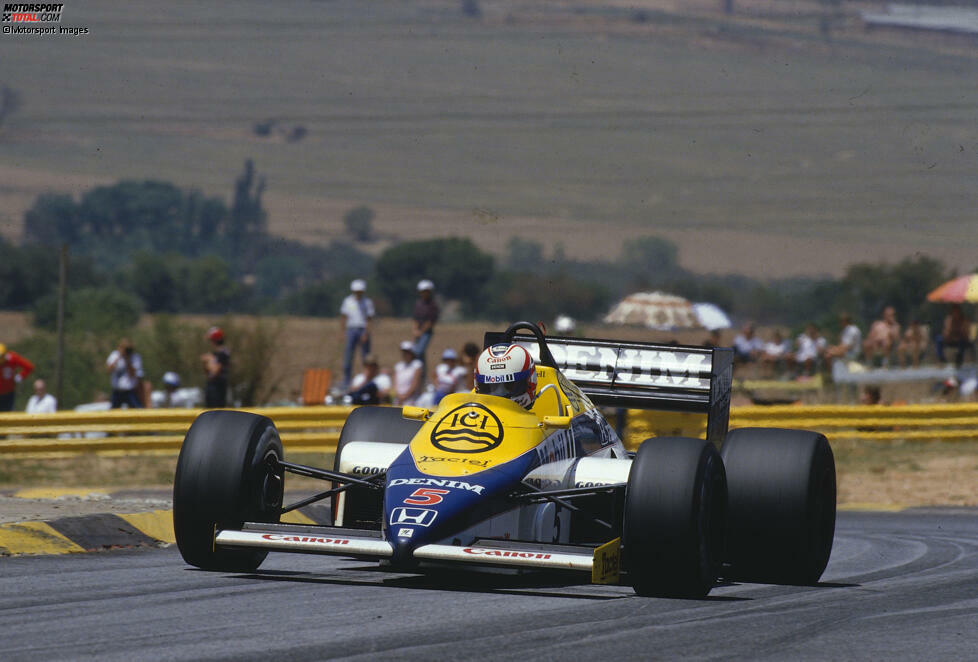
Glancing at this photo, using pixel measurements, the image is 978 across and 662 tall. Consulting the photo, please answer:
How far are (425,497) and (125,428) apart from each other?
11.7m

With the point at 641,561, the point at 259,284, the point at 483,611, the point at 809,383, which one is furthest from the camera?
the point at 259,284

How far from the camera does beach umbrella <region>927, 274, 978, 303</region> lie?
80.5 ft

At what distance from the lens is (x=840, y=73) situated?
117812 millimetres

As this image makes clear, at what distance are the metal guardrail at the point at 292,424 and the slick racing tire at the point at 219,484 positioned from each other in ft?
32.4

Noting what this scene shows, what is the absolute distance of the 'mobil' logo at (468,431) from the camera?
8.63 m

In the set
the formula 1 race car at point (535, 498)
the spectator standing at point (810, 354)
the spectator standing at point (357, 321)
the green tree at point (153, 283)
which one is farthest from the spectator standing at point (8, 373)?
the green tree at point (153, 283)

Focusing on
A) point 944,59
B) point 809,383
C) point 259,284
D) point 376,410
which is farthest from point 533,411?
point 944,59

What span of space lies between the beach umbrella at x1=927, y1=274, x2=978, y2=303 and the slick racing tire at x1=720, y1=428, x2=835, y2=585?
53.1 feet

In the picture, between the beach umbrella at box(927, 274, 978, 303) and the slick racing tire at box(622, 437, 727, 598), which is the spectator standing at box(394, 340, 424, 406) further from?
the slick racing tire at box(622, 437, 727, 598)

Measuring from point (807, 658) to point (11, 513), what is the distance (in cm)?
638

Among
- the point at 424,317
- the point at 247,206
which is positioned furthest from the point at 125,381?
the point at 247,206

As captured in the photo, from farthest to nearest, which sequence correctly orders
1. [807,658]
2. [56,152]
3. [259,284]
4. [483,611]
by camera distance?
[56,152], [259,284], [483,611], [807,658]

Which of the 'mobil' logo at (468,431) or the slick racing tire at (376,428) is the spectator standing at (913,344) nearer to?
the slick racing tire at (376,428)

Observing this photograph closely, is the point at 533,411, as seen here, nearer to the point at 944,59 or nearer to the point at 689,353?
the point at 689,353
